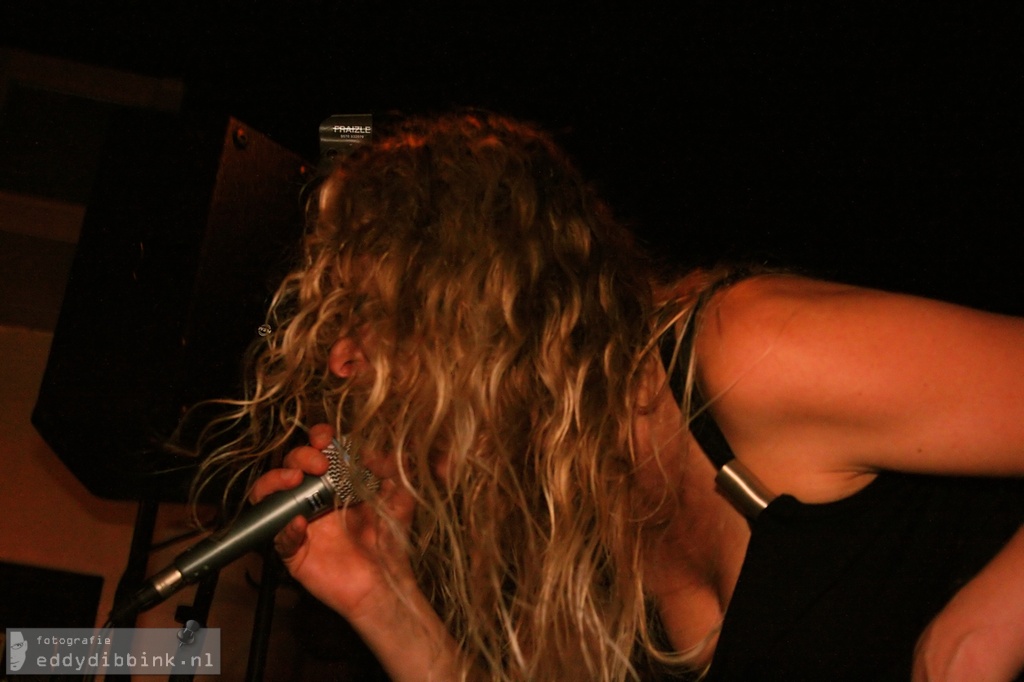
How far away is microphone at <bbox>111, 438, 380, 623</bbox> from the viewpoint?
0.80m

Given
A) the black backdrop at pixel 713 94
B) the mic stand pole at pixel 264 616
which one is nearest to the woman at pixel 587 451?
the mic stand pole at pixel 264 616

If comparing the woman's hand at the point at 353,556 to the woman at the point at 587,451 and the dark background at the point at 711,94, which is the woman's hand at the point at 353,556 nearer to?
the woman at the point at 587,451

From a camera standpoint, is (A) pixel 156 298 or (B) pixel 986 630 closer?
(B) pixel 986 630

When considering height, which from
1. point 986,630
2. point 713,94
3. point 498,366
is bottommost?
point 986,630

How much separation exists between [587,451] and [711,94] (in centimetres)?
94

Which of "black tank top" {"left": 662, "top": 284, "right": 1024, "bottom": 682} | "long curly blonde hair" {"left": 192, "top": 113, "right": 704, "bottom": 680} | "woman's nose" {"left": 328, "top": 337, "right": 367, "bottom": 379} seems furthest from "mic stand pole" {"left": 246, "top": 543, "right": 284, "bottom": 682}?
"black tank top" {"left": 662, "top": 284, "right": 1024, "bottom": 682}

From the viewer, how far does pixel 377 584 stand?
1056 mm

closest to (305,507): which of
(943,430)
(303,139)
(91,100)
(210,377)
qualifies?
(210,377)

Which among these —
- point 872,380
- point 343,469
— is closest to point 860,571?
point 872,380

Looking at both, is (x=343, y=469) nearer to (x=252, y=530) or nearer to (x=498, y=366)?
(x=252, y=530)

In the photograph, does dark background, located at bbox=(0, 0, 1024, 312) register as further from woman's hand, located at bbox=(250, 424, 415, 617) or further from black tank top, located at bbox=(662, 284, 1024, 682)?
woman's hand, located at bbox=(250, 424, 415, 617)

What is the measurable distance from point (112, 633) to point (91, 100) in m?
1.27

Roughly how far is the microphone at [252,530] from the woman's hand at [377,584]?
17 cm

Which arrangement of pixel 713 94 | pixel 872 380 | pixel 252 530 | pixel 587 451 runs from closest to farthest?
1. pixel 872 380
2. pixel 252 530
3. pixel 587 451
4. pixel 713 94
